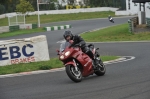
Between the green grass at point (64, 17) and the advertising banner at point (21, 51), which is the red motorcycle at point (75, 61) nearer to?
the advertising banner at point (21, 51)

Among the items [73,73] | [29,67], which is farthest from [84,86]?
[29,67]

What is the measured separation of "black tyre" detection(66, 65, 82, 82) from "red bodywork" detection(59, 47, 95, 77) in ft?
0.44

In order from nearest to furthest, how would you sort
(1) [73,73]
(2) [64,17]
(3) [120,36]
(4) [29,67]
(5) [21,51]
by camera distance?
(1) [73,73]
(4) [29,67]
(5) [21,51]
(3) [120,36]
(2) [64,17]

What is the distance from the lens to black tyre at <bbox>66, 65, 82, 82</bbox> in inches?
434

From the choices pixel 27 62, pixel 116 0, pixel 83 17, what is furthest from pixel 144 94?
pixel 116 0

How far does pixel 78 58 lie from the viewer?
36.9 feet

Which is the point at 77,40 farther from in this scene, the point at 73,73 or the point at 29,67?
the point at 29,67

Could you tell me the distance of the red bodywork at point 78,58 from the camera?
1102 centimetres

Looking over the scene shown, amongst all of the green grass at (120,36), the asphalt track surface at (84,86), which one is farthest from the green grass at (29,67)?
the green grass at (120,36)

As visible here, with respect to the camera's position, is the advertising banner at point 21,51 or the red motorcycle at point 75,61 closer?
the red motorcycle at point 75,61

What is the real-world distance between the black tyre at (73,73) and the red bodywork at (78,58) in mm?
134

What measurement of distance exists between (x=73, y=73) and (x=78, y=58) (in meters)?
0.41

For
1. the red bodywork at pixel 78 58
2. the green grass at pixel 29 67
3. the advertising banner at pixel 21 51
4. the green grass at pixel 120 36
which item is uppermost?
the red bodywork at pixel 78 58

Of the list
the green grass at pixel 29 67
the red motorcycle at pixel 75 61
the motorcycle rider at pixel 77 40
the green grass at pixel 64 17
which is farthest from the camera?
the green grass at pixel 64 17
